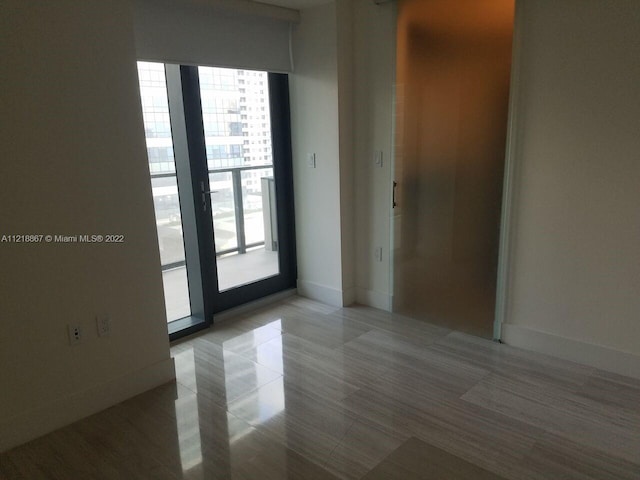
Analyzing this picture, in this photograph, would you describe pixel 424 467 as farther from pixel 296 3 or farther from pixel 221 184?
pixel 296 3

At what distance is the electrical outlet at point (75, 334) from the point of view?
2.29m

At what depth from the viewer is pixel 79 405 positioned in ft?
7.77

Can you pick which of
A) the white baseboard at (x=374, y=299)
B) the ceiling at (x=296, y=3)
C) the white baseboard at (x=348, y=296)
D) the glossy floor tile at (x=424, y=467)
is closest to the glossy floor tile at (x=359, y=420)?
the glossy floor tile at (x=424, y=467)

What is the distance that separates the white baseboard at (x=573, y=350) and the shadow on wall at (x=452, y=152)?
18cm

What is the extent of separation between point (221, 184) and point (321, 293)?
3.98 ft

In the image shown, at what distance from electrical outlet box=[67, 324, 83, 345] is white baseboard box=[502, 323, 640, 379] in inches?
98.0

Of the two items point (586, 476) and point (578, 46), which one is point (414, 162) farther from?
point (586, 476)

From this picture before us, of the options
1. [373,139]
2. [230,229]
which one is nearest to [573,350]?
[373,139]

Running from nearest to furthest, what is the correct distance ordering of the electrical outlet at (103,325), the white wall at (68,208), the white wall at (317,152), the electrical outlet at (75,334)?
the white wall at (68,208)
the electrical outlet at (75,334)
the electrical outlet at (103,325)
the white wall at (317,152)

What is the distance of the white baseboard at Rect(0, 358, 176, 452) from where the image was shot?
217 centimetres

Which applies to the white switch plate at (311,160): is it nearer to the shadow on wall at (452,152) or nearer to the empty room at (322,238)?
the empty room at (322,238)

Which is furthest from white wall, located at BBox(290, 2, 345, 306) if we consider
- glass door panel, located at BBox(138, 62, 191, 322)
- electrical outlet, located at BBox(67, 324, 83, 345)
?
electrical outlet, located at BBox(67, 324, 83, 345)

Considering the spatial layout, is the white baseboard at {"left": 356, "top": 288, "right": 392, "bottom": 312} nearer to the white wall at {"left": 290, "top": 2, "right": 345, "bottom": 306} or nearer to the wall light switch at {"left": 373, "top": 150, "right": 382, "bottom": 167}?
the white wall at {"left": 290, "top": 2, "right": 345, "bottom": 306}

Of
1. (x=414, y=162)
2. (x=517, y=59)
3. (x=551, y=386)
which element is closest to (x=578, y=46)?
(x=517, y=59)
